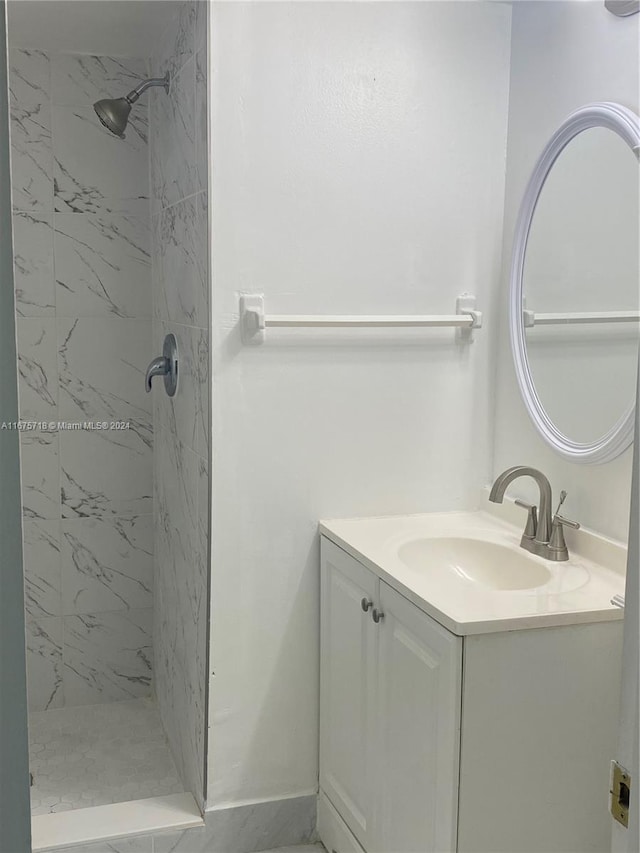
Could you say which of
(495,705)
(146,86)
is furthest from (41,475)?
(495,705)

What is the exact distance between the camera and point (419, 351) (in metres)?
2.29

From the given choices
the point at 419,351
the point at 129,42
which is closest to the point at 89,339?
the point at 129,42

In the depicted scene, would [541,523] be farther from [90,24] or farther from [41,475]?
[90,24]

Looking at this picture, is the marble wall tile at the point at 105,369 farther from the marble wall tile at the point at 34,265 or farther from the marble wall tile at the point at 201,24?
the marble wall tile at the point at 201,24

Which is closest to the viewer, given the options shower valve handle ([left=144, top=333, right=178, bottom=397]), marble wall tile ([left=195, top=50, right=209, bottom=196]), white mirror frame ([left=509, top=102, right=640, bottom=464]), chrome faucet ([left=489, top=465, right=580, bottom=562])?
white mirror frame ([left=509, top=102, right=640, bottom=464])

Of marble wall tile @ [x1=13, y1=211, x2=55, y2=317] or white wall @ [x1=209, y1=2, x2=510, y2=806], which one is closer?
white wall @ [x1=209, y1=2, x2=510, y2=806]

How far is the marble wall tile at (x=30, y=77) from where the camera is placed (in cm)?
279

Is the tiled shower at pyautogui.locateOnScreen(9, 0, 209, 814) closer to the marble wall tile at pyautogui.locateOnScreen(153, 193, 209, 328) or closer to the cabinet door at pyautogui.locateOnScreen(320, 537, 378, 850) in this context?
the marble wall tile at pyautogui.locateOnScreen(153, 193, 209, 328)

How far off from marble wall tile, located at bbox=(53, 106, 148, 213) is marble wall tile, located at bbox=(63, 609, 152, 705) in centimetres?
142

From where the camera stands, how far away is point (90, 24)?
2527 mm

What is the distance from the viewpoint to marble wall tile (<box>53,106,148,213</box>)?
286 cm

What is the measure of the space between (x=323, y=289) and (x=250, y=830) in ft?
4.65

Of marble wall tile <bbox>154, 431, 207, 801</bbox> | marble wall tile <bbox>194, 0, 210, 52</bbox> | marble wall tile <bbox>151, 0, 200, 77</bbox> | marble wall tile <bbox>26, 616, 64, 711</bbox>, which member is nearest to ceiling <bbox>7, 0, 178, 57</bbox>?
marble wall tile <bbox>151, 0, 200, 77</bbox>

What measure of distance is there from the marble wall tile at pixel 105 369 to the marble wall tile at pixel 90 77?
725 millimetres
